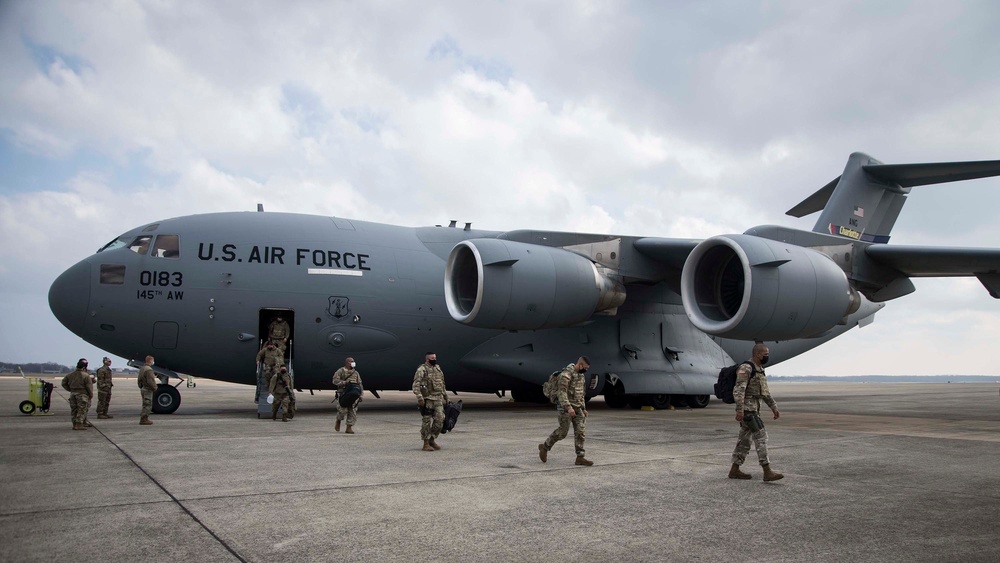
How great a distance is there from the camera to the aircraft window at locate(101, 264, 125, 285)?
39.9 ft

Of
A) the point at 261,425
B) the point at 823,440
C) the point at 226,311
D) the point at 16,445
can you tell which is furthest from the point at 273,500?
the point at 226,311

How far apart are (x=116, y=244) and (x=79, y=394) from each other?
3238 millimetres

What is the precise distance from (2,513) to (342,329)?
855 cm


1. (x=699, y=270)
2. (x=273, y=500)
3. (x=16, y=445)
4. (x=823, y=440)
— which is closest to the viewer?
(x=273, y=500)

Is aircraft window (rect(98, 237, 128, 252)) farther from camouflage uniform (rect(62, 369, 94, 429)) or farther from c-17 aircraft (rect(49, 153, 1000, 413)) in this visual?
camouflage uniform (rect(62, 369, 94, 429))

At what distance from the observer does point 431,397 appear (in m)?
8.38

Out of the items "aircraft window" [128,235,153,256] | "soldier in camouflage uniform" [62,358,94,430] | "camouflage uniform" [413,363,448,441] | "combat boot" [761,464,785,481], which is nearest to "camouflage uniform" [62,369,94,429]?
"soldier in camouflage uniform" [62,358,94,430]

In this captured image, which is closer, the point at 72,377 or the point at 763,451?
the point at 763,451

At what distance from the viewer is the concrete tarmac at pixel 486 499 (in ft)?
13.1

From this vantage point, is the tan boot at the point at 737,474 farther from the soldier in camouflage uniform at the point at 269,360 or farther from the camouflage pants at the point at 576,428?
the soldier in camouflage uniform at the point at 269,360

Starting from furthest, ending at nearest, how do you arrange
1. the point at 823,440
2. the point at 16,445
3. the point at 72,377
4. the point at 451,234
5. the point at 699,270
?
the point at 451,234 → the point at 699,270 → the point at 72,377 → the point at 823,440 → the point at 16,445

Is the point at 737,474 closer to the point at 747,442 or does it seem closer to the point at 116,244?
the point at 747,442

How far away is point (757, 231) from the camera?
12.8 m

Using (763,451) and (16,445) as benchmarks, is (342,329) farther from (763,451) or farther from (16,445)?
(763,451)
